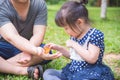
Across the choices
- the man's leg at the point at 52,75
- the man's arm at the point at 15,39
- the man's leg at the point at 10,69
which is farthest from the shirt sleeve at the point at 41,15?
the man's leg at the point at 52,75

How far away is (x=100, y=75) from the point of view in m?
3.18

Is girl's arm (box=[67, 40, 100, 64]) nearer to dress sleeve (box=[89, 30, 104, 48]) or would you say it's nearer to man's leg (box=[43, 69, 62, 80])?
dress sleeve (box=[89, 30, 104, 48])

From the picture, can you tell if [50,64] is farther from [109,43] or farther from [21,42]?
[109,43]

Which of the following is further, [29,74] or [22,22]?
[22,22]

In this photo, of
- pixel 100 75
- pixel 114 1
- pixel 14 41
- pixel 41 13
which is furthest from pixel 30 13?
pixel 114 1

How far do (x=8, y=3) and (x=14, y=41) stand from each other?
1.48 ft

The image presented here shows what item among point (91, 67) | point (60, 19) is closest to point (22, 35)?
point (60, 19)

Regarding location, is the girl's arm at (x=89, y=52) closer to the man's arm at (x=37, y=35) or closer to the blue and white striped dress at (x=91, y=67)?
the blue and white striped dress at (x=91, y=67)

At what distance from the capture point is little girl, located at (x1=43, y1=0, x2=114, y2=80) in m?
3.18

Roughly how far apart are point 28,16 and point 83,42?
36.6 inches

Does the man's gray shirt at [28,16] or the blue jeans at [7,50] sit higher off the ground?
the man's gray shirt at [28,16]

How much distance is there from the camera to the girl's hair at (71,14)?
10.5 feet

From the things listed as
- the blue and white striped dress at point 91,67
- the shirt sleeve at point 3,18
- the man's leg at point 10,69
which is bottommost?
the man's leg at point 10,69

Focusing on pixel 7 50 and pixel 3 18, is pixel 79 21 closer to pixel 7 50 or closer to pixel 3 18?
pixel 3 18
